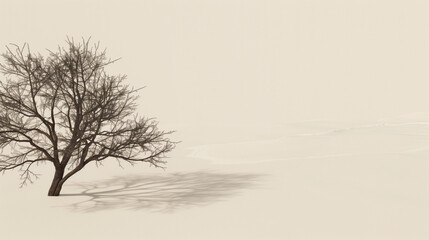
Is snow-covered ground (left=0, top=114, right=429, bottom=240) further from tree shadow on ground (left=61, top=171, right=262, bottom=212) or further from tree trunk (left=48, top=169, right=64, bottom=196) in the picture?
tree trunk (left=48, top=169, right=64, bottom=196)

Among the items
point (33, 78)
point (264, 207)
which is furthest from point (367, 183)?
point (33, 78)

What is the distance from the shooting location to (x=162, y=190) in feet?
67.5

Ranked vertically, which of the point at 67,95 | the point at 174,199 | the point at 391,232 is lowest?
the point at 391,232

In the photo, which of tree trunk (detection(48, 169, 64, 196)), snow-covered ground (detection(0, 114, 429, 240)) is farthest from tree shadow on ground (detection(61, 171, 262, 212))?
tree trunk (detection(48, 169, 64, 196))

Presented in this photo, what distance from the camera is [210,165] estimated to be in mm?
29359

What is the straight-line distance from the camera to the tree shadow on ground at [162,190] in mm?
17672

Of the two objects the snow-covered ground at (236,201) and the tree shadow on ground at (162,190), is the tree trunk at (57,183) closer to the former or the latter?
the snow-covered ground at (236,201)

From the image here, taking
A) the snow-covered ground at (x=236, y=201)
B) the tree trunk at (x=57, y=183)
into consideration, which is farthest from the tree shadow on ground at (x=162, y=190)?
the tree trunk at (x=57, y=183)

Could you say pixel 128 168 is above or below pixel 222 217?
above

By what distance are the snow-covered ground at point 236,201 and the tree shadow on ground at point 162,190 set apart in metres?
0.04

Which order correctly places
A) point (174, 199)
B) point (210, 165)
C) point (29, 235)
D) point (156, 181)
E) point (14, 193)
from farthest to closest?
point (210, 165) < point (156, 181) < point (14, 193) < point (174, 199) < point (29, 235)

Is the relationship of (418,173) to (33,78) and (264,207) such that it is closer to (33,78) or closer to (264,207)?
(264,207)

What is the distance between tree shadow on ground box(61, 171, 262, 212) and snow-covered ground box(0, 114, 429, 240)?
4 cm

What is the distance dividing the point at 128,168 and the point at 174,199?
11.6m
